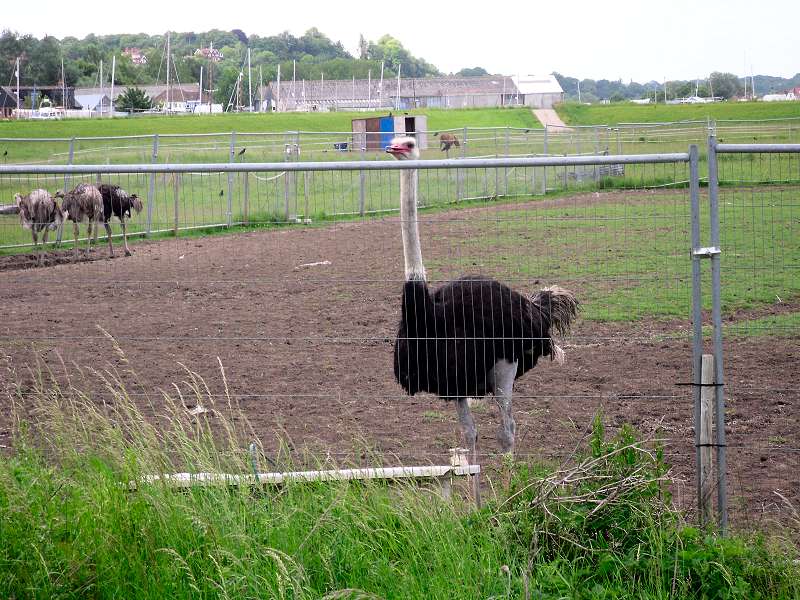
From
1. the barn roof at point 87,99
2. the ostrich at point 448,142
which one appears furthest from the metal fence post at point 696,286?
the barn roof at point 87,99

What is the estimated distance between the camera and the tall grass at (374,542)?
12.3 ft

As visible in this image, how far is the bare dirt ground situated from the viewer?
6.05 metres

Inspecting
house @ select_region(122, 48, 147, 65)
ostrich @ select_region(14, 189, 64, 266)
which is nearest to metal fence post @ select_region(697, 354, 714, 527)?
ostrich @ select_region(14, 189, 64, 266)

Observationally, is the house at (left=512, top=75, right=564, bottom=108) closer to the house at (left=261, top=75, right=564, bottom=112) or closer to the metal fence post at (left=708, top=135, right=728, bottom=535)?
the house at (left=261, top=75, right=564, bottom=112)

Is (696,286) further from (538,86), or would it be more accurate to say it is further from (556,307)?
(538,86)

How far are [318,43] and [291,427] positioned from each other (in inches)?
6782

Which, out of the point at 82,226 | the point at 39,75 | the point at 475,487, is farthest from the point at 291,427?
the point at 39,75

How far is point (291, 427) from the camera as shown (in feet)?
22.2

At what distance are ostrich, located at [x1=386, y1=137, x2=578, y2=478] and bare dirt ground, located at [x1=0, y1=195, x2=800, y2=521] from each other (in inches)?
14.1

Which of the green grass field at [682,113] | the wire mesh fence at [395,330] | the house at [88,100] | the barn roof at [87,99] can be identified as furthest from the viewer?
the barn roof at [87,99]

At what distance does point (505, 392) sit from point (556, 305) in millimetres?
927

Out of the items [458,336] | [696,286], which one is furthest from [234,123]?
[696,286]

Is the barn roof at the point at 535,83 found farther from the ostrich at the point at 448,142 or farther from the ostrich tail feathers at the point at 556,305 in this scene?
the ostrich tail feathers at the point at 556,305

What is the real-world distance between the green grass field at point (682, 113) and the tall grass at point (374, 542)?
42427 mm
